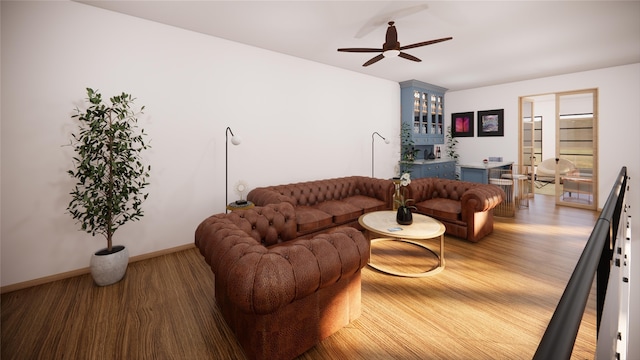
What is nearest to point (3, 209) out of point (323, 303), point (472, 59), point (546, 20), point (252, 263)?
point (252, 263)

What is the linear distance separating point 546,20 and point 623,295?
3834 millimetres

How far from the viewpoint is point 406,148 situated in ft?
23.0

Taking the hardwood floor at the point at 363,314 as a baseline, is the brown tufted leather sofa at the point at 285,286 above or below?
above

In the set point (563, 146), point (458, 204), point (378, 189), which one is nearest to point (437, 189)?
point (458, 204)

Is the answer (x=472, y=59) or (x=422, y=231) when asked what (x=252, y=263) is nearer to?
(x=422, y=231)

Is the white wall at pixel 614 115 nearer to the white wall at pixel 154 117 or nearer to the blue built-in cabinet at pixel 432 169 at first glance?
the blue built-in cabinet at pixel 432 169

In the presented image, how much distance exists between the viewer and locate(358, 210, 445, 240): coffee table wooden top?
10.1ft

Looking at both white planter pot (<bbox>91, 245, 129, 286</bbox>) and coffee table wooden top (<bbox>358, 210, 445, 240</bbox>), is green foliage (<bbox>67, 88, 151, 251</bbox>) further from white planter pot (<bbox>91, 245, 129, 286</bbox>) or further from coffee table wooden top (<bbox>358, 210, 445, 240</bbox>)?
coffee table wooden top (<bbox>358, 210, 445, 240</bbox>)

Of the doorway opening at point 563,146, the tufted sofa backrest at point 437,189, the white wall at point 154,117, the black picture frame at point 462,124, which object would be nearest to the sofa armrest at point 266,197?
the white wall at point 154,117

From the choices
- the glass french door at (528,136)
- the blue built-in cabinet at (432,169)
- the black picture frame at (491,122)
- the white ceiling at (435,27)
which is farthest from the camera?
the black picture frame at (491,122)

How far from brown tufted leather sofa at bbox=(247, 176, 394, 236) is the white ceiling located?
Result: 2.31m

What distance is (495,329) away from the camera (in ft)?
7.28

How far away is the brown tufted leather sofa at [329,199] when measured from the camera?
3.94 m

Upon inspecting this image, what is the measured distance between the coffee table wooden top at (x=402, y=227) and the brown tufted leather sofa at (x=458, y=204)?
854 millimetres
